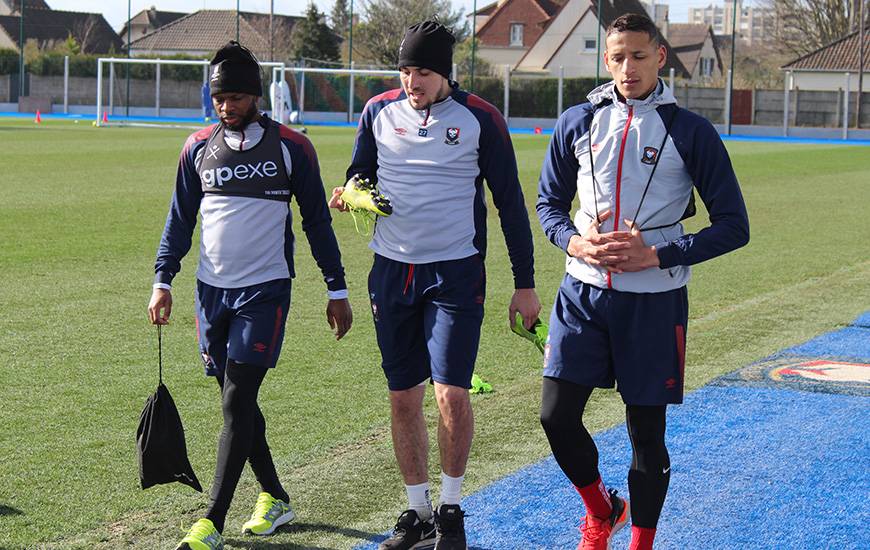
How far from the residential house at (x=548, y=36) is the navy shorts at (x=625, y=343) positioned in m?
58.5

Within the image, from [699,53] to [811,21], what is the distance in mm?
14586

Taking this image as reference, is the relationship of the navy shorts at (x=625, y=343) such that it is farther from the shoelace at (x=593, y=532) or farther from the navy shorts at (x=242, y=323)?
the navy shorts at (x=242, y=323)

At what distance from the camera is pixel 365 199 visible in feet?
15.2

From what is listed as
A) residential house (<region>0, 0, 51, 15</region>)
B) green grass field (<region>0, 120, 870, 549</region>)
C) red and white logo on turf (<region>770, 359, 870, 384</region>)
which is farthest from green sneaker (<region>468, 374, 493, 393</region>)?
residential house (<region>0, 0, 51, 15</region>)

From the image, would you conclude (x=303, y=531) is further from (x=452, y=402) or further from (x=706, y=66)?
(x=706, y=66)

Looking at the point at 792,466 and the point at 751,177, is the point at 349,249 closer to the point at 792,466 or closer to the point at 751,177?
the point at 792,466

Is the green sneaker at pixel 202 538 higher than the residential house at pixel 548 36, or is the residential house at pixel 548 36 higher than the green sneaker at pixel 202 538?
the residential house at pixel 548 36

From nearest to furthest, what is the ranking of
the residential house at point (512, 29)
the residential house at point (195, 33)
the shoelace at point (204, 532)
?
1. the shoelace at point (204, 532)
2. the residential house at point (195, 33)
3. the residential house at point (512, 29)

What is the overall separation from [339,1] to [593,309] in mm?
81125

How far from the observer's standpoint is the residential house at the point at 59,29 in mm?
84875

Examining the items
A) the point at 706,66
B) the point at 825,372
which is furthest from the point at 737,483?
the point at 706,66

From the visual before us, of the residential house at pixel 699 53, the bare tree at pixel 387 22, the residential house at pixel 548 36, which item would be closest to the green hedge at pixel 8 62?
the bare tree at pixel 387 22

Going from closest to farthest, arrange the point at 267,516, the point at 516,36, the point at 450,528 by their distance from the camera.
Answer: the point at 450,528 < the point at 267,516 < the point at 516,36

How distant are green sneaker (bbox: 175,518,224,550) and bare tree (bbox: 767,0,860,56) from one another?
234 ft
